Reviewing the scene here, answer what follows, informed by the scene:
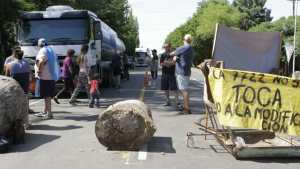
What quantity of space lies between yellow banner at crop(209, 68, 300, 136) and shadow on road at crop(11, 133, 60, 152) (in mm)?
3152

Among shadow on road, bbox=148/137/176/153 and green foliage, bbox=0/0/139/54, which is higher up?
green foliage, bbox=0/0/139/54

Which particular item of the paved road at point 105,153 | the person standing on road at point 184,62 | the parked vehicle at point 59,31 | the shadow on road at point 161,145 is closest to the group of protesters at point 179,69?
the person standing on road at point 184,62

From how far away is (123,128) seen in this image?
9312 mm

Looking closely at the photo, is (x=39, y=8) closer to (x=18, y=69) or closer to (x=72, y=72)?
(x=72, y=72)

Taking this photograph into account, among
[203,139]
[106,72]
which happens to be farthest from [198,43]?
[203,139]

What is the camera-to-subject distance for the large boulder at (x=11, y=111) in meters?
9.80

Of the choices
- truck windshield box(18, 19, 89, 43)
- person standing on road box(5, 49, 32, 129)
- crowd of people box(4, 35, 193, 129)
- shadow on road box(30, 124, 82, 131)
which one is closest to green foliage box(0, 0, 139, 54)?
truck windshield box(18, 19, 89, 43)

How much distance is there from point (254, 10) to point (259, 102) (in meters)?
118

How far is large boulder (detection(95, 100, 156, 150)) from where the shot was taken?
9.34 meters

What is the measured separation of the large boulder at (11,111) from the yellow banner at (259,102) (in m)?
3.46

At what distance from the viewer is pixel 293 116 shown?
914 cm

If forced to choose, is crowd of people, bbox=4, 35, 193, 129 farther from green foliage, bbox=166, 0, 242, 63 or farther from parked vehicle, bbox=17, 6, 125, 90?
green foliage, bbox=166, 0, 242, 63

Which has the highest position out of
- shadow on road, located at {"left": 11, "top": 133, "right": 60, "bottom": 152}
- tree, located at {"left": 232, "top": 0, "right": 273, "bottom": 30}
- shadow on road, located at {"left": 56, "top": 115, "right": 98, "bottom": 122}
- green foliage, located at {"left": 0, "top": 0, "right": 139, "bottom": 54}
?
tree, located at {"left": 232, "top": 0, "right": 273, "bottom": 30}

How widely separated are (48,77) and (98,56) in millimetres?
8392
